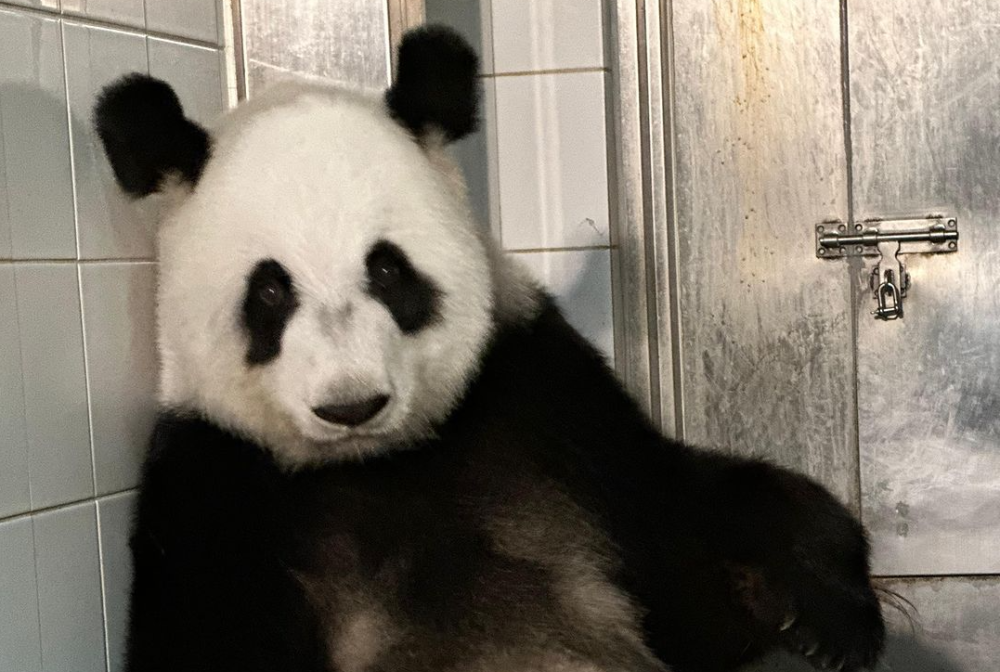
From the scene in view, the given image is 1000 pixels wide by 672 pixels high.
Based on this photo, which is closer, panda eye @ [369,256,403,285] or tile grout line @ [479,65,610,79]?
panda eye @ [369,256,403,285]

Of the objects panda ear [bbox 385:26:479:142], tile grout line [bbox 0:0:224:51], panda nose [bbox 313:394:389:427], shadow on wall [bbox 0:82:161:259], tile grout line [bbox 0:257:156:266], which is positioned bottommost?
panda nose [bbox 313:394:389:427]

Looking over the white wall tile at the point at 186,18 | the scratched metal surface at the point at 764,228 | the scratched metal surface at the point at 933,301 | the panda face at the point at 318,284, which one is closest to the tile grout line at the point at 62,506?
the panda face at the point at 318,284

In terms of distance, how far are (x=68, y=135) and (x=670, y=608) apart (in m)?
1.24

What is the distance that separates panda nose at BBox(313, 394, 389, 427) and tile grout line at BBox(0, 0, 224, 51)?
81cm

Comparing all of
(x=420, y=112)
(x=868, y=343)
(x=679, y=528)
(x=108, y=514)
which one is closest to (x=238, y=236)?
(x=420, y=112)

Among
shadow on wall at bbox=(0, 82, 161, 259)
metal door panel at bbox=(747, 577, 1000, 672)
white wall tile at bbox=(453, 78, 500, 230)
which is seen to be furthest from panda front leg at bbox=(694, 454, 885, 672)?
metal door panel at bbox=(747, 577, 1000, 672)

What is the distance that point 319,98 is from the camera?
2006 millimetres

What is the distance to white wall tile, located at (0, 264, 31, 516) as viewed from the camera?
188 cm

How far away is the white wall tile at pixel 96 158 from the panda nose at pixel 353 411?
63 cm

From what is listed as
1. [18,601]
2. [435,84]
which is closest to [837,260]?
[435,84]

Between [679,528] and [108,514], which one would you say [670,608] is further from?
[108,514]

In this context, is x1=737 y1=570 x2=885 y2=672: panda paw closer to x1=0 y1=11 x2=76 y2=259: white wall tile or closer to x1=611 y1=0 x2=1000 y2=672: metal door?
x1=0 y1=11 x2=76 y2=259: white wall tile

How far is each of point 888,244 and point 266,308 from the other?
6.55ft

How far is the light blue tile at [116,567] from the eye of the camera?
2115 mm
